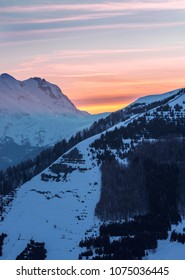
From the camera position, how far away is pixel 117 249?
163125 millimetres

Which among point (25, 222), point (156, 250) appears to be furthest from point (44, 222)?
point (156, 250)

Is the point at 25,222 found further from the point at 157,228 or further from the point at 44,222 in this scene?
the point at 157,228

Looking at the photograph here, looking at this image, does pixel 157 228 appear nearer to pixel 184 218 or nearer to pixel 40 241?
pixel 184 218

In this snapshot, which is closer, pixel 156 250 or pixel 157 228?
pixel 156 250

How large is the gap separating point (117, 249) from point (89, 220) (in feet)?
112

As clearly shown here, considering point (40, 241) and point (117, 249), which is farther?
point (40, 241)
